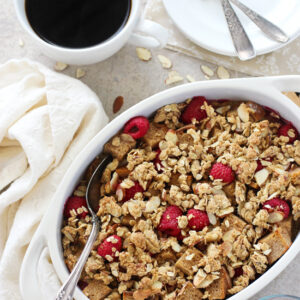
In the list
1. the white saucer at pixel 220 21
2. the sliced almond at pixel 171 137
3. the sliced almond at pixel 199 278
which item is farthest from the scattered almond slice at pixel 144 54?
the sliced almond at pixel 199 278

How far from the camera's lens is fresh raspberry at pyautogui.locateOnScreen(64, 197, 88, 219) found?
4.05 feet

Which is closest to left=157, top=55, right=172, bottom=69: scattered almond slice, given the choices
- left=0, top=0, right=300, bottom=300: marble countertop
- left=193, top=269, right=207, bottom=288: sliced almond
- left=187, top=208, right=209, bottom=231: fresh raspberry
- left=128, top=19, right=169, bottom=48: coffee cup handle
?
left=0, top=0, right=300, bottom=300: marble countertop

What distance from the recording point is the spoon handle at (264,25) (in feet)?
4.67

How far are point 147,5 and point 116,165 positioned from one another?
1.79 ft

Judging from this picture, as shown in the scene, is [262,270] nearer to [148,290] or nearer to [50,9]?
[148,290]

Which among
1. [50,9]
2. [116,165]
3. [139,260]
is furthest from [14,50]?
[139,260]

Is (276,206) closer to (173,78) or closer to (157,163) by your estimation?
(157,163)

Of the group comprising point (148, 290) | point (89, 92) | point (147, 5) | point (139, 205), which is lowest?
point (148, 290)

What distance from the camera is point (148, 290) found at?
1163mm

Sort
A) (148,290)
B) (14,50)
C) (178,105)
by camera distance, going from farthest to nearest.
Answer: (14,50) < (178,105) < (148,290)

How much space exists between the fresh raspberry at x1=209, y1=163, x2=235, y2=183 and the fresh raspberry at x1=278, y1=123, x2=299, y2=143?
18 cm

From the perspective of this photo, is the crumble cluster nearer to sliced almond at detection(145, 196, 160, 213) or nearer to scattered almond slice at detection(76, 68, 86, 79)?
sliced almond at detection(145, 196, 160, 213)

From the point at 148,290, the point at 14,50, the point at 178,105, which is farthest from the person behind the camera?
the point at 14,50

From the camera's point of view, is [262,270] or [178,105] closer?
[262,270]
